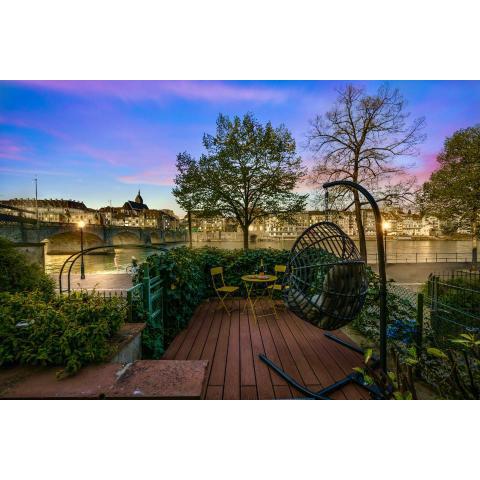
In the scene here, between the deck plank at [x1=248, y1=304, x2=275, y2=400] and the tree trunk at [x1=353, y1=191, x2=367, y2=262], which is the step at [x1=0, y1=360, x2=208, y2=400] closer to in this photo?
the deck plank at [x1=248, y1=304, x2=275, y2=400]

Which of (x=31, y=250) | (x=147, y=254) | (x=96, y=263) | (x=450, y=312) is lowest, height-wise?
(x=96, y=263)

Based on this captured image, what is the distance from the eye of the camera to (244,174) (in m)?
14.1

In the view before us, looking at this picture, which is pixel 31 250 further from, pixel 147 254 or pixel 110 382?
pixel 147 254

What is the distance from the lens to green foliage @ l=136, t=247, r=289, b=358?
3159 mm

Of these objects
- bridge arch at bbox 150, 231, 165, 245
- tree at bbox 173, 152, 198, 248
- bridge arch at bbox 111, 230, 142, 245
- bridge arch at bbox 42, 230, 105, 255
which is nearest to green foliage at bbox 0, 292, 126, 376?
tree at bbox 173, 152, 198, 248

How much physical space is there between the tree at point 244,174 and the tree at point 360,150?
2.19 metres

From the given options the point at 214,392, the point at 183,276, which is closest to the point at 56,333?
the point at 214,392

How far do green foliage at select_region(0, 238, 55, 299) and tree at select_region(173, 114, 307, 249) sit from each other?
11019 mm

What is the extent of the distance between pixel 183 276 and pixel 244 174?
11243mm

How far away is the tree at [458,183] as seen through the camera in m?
12.0
